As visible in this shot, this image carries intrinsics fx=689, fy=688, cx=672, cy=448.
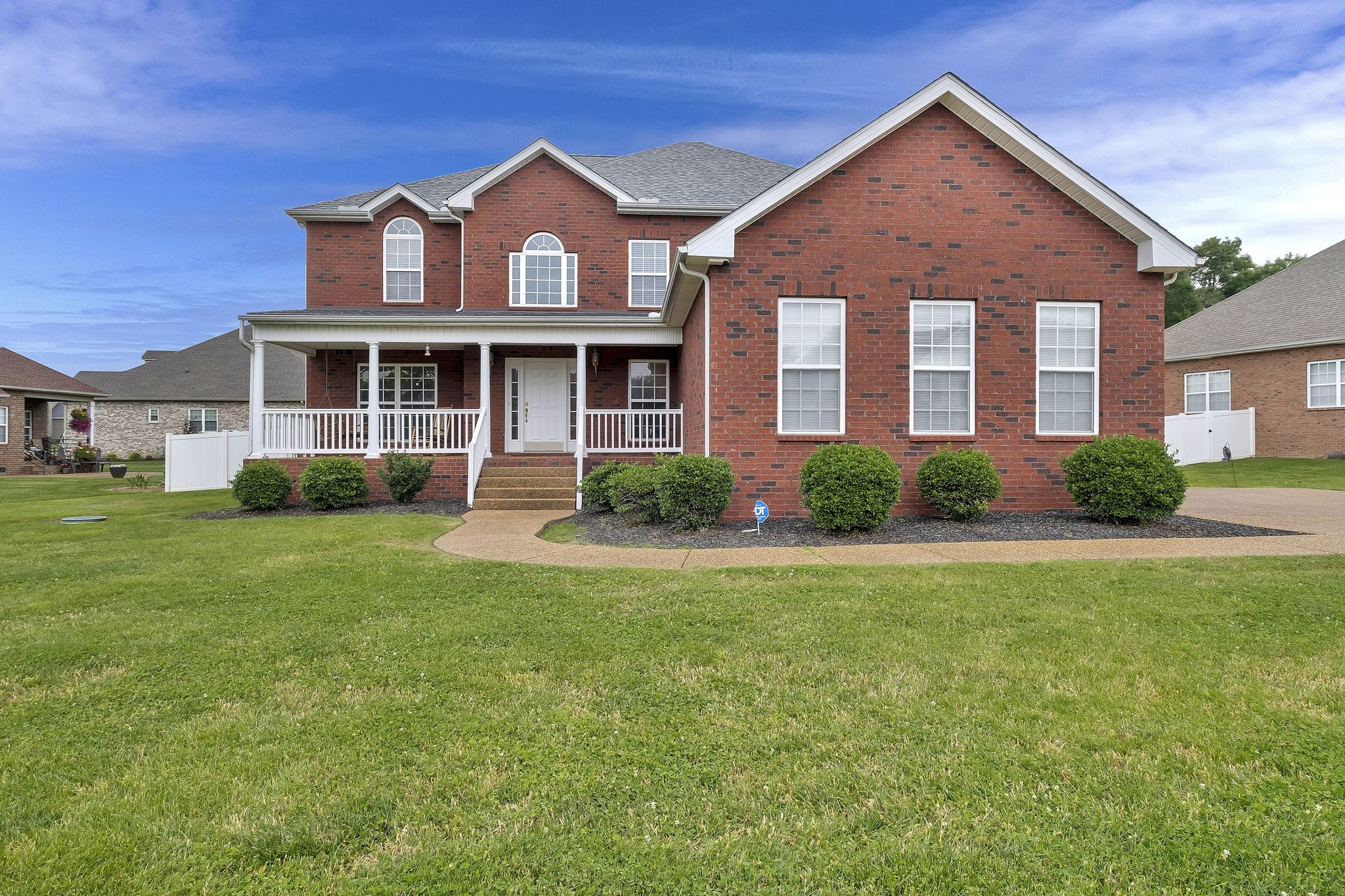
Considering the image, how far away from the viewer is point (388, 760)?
9.31ft

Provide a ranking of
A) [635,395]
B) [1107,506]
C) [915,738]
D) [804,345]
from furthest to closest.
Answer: [635,395], [804,345], [1107,506], [915,738]

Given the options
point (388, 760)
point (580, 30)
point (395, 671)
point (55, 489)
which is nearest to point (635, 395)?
point (580, 30)

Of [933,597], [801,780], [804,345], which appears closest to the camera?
[801,780]

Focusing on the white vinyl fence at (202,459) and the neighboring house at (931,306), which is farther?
the white vinyl fence at (202,459)

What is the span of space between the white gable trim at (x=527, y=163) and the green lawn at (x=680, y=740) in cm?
1271

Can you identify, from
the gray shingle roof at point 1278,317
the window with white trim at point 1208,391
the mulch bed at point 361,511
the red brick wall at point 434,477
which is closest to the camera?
the mulch bed at point 361,511

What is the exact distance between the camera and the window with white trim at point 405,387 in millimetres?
16859

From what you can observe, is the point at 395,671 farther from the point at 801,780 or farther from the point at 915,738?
the point at 915,738

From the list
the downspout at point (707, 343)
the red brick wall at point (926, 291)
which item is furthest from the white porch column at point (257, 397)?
the red brick wall at point (926, 291)

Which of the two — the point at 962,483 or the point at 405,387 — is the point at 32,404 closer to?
the point at 405,387

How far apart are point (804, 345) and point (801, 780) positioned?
826 centimetres

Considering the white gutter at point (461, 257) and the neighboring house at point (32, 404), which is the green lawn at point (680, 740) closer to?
the white gutter at point (461, 257)

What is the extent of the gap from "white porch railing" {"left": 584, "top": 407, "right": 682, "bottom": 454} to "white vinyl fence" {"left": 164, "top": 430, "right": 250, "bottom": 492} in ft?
29.1

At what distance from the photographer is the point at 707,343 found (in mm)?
10227
